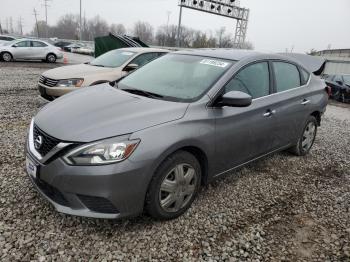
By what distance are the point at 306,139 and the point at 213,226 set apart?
2.79 meters

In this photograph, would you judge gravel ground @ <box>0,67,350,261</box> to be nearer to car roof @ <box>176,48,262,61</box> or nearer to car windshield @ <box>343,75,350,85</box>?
car roof @ <box>176,48,262,61</box>

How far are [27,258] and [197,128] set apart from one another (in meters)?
1.78

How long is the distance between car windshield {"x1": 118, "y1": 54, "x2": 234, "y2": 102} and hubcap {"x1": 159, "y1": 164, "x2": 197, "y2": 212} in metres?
0.72

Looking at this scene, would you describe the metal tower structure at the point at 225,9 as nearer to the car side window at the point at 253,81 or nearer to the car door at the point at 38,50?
the car door at the point at 38,50

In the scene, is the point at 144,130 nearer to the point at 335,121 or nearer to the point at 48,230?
the point at 48,230

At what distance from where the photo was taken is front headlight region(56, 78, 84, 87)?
6441 mm

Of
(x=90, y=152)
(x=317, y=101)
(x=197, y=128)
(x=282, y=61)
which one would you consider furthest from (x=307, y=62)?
(x=90, y=152)

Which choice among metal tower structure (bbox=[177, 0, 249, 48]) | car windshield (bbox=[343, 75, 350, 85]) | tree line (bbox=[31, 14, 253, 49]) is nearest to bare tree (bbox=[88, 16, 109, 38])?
tree line (bbox=[31, 14, 253, 49])

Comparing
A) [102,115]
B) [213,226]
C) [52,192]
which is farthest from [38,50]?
[213,226]

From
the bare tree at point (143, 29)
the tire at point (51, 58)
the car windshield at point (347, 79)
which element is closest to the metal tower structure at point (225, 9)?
the tire at point (51, 58)

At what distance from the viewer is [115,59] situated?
7.63 metres

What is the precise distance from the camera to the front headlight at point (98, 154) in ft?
8.23

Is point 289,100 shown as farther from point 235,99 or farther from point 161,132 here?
point 161,132

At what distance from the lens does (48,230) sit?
281 cm
